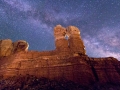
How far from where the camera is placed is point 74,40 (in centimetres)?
7056

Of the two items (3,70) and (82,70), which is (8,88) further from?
(82,70)

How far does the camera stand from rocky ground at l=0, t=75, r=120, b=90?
48312mm

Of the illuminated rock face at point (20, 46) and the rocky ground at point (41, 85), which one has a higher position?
the illuminated rock face at point (20, 46)

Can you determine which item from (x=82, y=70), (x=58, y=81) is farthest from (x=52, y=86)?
(x=82, y=70)

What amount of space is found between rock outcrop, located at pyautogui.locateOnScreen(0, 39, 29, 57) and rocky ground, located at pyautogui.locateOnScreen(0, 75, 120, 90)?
18.9 meters

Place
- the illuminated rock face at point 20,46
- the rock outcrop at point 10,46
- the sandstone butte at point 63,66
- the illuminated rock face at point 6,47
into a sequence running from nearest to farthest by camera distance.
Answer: the sandstone butte at point 63,66 → the illuminated rock face at point 6,47 → the rock outcrop at point 10,46 → the illuminated rock face at point 20,46

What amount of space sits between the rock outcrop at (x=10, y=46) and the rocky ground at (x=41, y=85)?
18936 millimetres

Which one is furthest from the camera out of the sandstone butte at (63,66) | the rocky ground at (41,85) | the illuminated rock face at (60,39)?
the illuminated rock face at (60,39)

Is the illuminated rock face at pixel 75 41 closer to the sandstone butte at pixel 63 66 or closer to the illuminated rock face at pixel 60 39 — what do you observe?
the sandstone butte at pixel 63 66

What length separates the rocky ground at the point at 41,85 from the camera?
48.3 meters

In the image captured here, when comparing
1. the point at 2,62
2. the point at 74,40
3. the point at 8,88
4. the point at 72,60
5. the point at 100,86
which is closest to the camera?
the point at 8,88

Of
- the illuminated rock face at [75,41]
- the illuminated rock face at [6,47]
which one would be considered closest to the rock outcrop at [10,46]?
the illuminated rock face at [6,47]

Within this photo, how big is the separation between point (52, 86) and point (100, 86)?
14.0 metres

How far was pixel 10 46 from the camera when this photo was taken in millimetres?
71750
